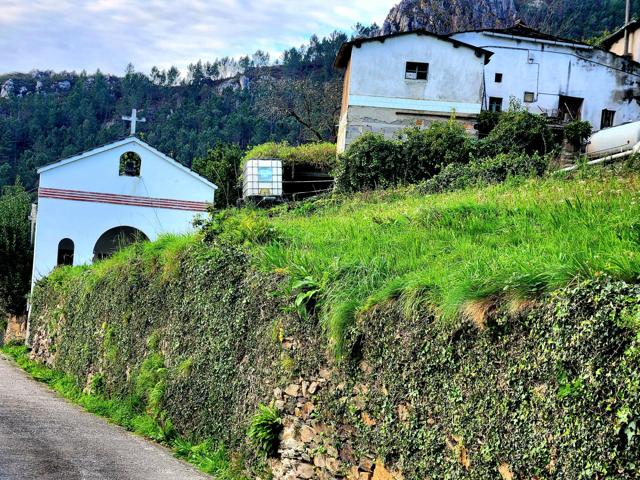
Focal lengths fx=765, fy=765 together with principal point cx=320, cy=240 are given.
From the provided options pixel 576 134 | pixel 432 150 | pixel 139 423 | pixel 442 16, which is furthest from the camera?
pixel 442 16

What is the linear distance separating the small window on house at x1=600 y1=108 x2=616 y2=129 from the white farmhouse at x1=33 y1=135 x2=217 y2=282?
876 inches

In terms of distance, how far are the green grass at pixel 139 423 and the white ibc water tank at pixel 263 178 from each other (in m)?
9.79

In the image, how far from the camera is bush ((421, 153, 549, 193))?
17109 mm

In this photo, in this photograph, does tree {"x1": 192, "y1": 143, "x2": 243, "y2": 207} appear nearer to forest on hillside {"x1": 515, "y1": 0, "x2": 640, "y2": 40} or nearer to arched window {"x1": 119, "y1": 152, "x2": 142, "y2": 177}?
arched window {"x1": 119, "y1": 152, "x2": 142, "y2": 177}

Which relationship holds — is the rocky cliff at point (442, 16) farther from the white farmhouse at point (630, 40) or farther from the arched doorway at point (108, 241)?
the arched doorway at point (108, 241)

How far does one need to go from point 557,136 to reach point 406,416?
76.2 ft

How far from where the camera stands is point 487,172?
58.9ft

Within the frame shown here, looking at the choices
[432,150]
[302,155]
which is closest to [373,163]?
[432,150]

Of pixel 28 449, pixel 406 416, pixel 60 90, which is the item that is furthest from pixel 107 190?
pixel 60 90

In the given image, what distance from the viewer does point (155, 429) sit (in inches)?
492

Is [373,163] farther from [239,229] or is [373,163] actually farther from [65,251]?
[65,251]

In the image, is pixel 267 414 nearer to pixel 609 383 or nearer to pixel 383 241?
pixel 383 241

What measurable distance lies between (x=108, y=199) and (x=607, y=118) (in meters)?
27.0

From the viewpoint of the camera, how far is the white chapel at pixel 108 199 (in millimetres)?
30156
